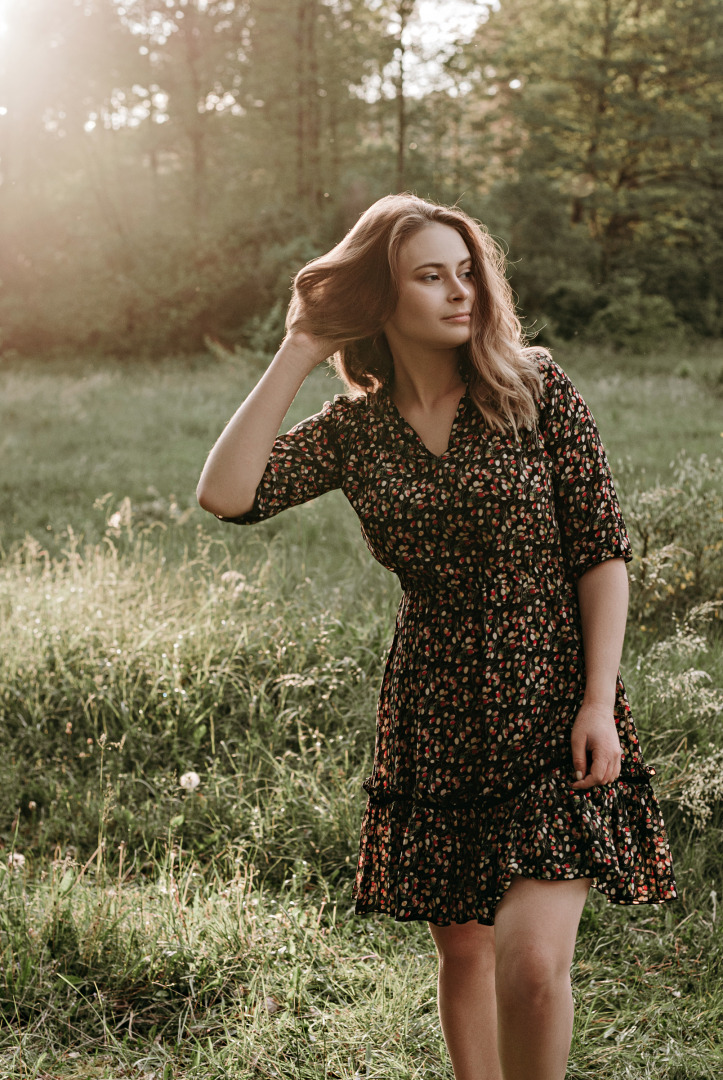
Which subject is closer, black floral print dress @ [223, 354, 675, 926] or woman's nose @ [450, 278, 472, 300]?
black floral print dress @ [223, 354, 675, 926]

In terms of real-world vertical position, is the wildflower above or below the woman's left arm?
below

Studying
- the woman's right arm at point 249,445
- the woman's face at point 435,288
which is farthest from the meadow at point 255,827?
the woman's face at point 435,288

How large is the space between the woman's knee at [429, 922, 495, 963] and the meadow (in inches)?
19.2

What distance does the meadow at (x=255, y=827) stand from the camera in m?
2.49

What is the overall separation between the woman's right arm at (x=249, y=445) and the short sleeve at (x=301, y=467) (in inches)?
1.7

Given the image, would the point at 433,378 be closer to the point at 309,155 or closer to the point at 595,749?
the point at 595,749

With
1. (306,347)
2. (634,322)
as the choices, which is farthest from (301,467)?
(634,322)

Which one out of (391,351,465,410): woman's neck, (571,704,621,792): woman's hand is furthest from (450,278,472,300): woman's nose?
(571,704,621,792): woman's hand

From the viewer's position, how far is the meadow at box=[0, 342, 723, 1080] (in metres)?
2.49

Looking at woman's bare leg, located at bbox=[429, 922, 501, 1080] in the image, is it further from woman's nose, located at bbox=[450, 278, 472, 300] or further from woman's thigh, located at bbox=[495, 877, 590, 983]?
woman's nose, located at bbox=[450, 278, 472, 300]

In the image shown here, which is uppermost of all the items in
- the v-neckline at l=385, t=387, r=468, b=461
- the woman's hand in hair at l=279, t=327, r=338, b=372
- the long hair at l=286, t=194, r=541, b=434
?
the long hair at l=286, t=194, r=541, b=434

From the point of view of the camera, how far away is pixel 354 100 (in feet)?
74.9

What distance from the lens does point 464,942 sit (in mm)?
2070

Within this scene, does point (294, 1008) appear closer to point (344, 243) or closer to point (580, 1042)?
point (580, 1042)
